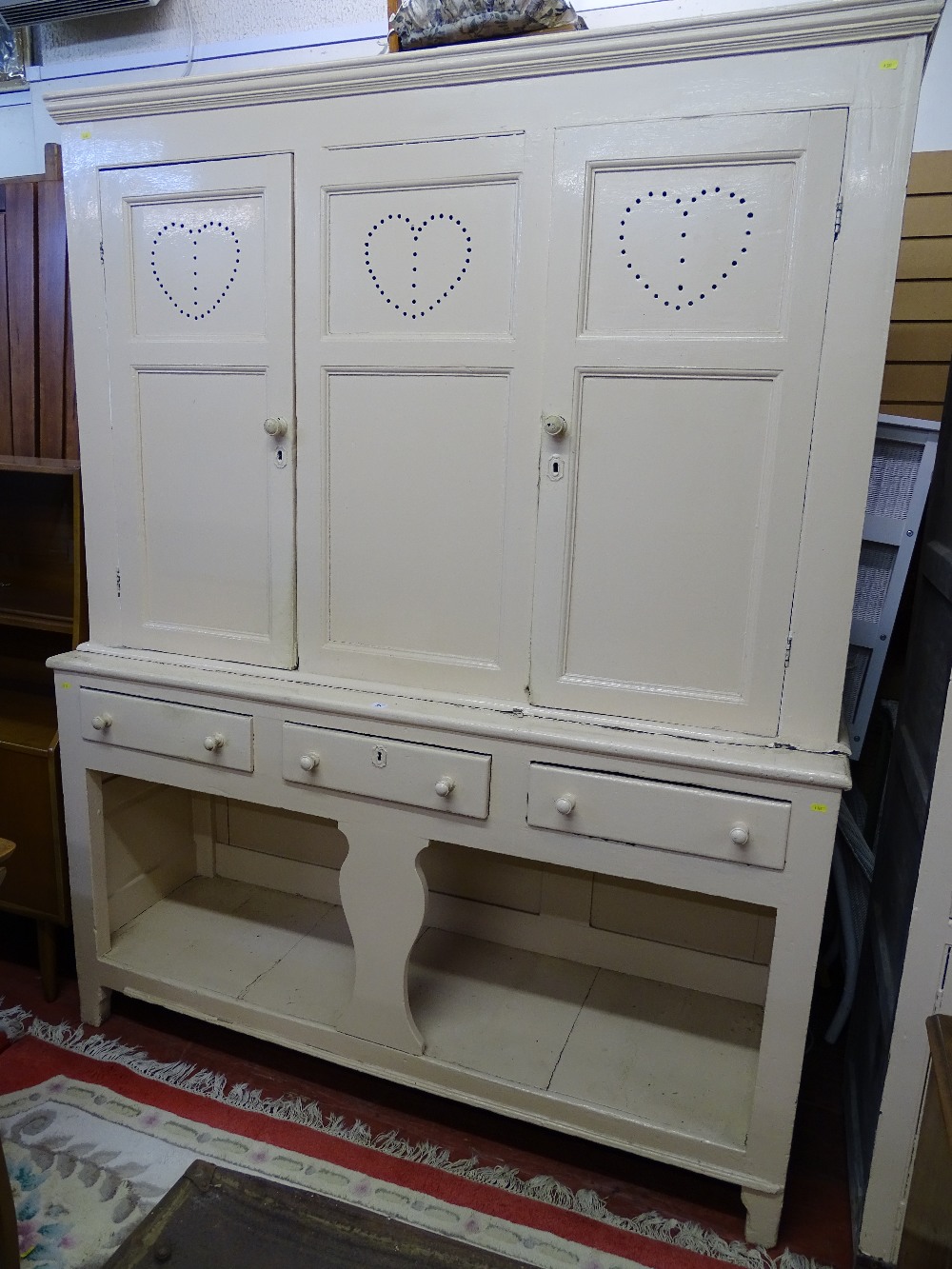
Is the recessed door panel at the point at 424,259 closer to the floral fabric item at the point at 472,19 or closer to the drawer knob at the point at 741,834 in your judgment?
the floral fabric item at the point at 472,19

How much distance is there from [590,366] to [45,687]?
1849 mm

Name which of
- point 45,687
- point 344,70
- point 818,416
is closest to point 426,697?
point 818,416

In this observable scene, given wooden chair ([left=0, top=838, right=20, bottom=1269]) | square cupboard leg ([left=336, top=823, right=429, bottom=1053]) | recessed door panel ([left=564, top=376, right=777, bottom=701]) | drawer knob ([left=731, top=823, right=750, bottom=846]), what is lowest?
wooden chair ([left=0, top=838, right=20, bottom=1269])

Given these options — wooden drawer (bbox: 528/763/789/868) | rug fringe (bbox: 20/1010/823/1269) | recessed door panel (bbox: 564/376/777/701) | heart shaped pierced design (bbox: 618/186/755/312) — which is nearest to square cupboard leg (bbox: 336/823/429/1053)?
rug fringe (bbox: 20/1010/823/1269)

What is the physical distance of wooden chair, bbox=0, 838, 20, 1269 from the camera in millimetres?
1269

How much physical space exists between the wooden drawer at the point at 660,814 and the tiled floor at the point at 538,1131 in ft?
2.43

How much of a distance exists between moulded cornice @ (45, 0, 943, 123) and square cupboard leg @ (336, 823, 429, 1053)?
1376 millimetres

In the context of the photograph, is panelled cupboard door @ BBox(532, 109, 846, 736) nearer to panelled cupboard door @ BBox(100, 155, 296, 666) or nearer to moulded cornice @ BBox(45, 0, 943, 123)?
moulded cornice @ BBox(45, 0, 943, 123)

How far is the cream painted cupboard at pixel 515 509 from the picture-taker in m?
1.34

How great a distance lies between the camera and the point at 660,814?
1.47m

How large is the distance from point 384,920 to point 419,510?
828mm

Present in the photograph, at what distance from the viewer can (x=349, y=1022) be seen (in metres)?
1.78

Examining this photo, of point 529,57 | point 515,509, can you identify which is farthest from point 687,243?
point 515,509

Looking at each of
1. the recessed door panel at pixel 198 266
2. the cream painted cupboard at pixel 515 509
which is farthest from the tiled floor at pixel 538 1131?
the recessed door panel at pixel 198 266
